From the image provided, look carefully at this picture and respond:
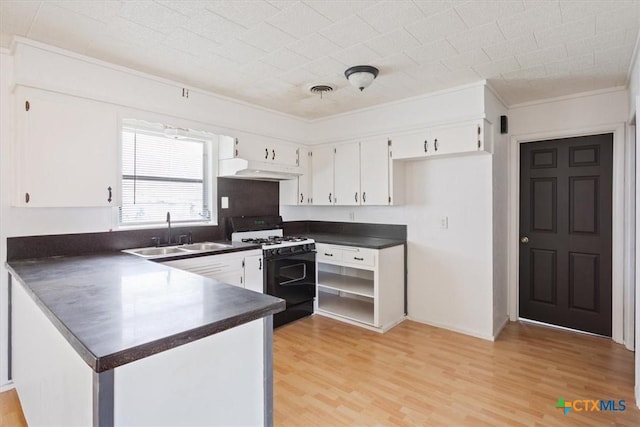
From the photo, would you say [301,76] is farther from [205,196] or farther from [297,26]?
[205,196]

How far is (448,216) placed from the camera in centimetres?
357

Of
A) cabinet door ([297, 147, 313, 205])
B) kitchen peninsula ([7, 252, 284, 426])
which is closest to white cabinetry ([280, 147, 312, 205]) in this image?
cabinet door ([297, 147, 313, 205])

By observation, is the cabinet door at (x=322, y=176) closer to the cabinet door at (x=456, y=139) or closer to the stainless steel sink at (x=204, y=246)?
the cabinet door at (x=456, y=139)

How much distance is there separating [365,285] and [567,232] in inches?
84.2

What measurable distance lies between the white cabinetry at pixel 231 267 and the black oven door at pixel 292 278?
16 centimetres

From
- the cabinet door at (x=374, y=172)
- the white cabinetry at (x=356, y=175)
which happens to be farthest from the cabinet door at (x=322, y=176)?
the cabinet door at (x=374, y=172)

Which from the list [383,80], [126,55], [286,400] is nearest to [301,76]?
[383,80]

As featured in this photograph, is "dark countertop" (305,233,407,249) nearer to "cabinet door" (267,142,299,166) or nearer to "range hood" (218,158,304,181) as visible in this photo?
"range hood" (218,158,304,181)

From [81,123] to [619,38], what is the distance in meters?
3.74

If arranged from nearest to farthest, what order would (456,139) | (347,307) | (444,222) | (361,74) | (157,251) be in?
(361,74)
(157,251)
(456,139)
(444,222)
(347,307)

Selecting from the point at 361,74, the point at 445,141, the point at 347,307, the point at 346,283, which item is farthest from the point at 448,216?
the point at 361,74

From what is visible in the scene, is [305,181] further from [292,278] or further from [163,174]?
[163,174]

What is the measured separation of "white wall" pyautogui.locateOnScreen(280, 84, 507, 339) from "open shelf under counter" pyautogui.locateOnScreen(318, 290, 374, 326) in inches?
21.0

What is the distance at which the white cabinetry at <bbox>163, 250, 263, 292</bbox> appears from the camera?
2.83 m
